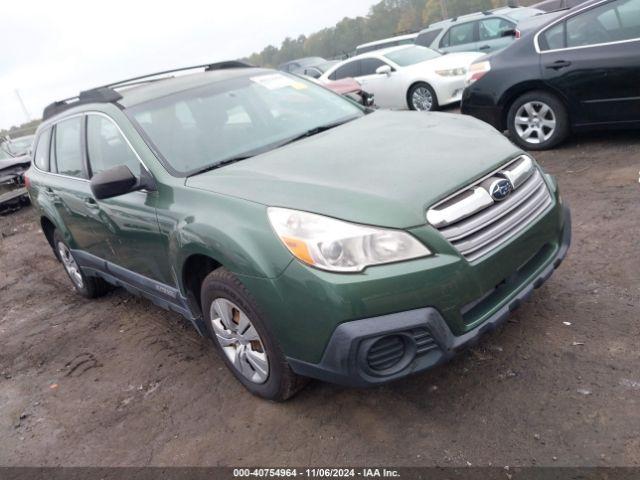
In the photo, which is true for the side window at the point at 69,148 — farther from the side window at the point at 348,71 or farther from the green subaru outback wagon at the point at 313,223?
the side window at the point at 348,71

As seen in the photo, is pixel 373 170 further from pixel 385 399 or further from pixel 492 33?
pixel 492 33

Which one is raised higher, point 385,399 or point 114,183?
point 114,183

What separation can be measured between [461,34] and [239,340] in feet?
38.9

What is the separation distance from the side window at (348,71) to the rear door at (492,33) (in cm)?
295

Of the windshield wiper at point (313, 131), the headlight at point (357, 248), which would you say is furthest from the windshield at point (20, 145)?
the headlight at point (357, 248)

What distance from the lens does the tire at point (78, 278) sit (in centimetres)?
488

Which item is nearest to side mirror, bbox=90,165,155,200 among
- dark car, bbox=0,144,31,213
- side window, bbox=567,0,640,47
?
side window, bbox=567,0,640,47

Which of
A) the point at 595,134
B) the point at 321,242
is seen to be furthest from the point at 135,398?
the point at 595,134

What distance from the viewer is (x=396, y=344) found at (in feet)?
7.65

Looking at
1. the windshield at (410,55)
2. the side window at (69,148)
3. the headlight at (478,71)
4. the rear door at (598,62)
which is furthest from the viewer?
the windshield at (410,55)

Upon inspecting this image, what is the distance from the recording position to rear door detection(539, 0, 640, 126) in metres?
5.26

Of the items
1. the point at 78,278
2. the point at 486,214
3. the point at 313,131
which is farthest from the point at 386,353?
the point at 78,278

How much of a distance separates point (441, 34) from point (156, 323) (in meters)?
11.1

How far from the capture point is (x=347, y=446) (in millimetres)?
2533
